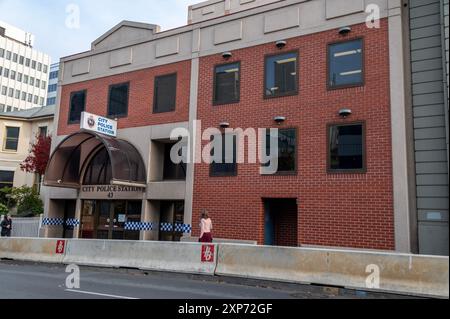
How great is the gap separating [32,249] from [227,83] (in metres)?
8.85

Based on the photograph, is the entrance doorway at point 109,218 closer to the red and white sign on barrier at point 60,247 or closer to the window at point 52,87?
the red and white sign on barrier at point 60,247

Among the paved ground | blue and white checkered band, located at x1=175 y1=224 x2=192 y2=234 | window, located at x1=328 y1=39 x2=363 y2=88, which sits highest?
window, located at x1=328 y1=39 x2=363 y2=88

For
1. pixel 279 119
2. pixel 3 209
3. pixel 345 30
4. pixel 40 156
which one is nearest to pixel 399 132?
pixel 345 30

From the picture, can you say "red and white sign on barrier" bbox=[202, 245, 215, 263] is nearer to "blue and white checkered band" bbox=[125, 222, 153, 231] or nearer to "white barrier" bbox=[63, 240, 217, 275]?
"white barrier" bbox=[63, 240, 217, 275]

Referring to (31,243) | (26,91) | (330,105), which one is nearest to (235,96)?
(330,105)

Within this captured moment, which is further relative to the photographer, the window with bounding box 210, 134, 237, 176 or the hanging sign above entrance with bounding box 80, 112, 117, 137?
the hanging sign above entrance with bounding box 80, 112, 117, 137

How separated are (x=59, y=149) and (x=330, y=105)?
11.3 m

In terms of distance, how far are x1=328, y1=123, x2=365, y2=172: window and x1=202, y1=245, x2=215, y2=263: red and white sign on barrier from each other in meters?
4.59

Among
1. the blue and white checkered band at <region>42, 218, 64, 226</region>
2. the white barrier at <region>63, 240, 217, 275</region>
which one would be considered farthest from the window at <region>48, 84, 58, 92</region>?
the white barrier at <region>63, 240, 217, 275</region>

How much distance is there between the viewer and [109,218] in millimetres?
18531

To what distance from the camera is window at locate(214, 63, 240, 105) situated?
15.8 metres

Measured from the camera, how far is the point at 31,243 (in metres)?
14.7
